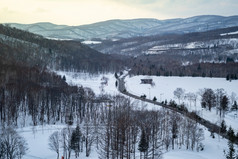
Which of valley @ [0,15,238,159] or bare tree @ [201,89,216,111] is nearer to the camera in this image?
valley @ [0,15,238,159]

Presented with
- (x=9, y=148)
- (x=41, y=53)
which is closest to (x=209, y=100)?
(x=9, y=148)

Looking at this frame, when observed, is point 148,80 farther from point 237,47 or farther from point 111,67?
point 237,47

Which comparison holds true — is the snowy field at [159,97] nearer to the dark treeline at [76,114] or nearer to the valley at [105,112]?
the valley at [105,112]

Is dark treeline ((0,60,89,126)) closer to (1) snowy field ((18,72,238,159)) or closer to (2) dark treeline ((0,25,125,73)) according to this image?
(1) snowy field ((18,72,238,159))

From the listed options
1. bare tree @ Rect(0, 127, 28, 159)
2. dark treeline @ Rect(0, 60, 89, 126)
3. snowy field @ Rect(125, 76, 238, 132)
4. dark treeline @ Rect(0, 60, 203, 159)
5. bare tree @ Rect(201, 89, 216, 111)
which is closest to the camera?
bare tree @ Rect(0, 127, 28, 159)

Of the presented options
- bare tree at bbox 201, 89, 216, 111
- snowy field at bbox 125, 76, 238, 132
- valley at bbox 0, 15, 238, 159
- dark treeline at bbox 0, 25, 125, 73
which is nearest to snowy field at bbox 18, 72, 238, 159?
snowy field at bbox 125, 76, 238, 132

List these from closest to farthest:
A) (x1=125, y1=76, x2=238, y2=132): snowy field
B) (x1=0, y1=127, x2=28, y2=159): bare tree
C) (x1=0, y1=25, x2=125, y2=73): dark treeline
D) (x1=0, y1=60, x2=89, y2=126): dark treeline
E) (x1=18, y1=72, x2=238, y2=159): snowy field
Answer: (x1=0, y1=127, x2=28, y2=159): bare tree, (x1=18, y1=72, x2=238, y2=159): snowy field, (x1=0, y1=60, x2=89, y2=126): dark treeline, (x1=125, y1=76, x2=238, y2=132): snowy field, (x1=0, y1=25, x2=125, y2=73): dark treeline

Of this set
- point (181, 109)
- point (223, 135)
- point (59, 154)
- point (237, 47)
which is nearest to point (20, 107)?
point (59, 154)

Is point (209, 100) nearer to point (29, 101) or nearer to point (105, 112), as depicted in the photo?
point (105, 112)

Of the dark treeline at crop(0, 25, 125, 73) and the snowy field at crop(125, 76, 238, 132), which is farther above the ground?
the dark treeline at crop(0, 25, 125, 73)
